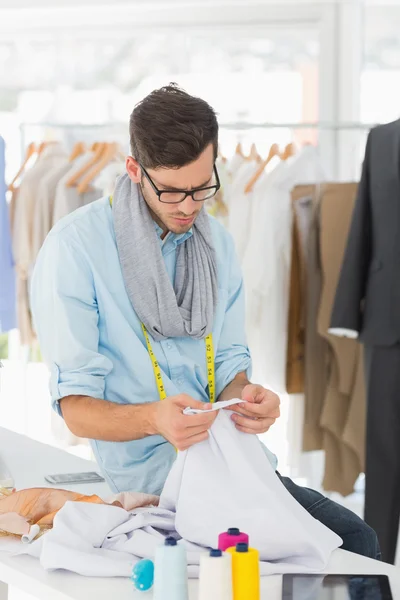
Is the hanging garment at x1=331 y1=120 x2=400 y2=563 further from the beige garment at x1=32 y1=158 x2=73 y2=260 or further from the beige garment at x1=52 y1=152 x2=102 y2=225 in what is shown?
the beige garment at x1=32 y1=158 x2=73 y2=260

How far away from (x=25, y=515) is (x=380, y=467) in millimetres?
1847

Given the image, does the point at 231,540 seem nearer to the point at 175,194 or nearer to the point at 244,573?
the point at 244,573

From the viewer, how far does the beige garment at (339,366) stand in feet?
12.1

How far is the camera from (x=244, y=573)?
1439 mm

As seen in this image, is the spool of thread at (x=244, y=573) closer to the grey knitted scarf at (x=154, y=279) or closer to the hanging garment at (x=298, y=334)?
the grey knitted scarf at (x=154, y=279)

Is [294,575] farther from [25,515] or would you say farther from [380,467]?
[380,467]

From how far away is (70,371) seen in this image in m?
2.16

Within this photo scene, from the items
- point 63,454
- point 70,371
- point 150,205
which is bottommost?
point 63,454

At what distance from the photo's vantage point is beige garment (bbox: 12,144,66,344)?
405 cm

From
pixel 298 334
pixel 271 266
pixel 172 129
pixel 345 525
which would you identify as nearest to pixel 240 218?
pixel 271 266

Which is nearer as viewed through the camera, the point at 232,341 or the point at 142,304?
the point at 142,304

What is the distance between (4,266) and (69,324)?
76.6 inches

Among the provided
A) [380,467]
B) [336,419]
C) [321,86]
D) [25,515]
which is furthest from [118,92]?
[25,515]

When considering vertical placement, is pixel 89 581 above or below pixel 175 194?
below
